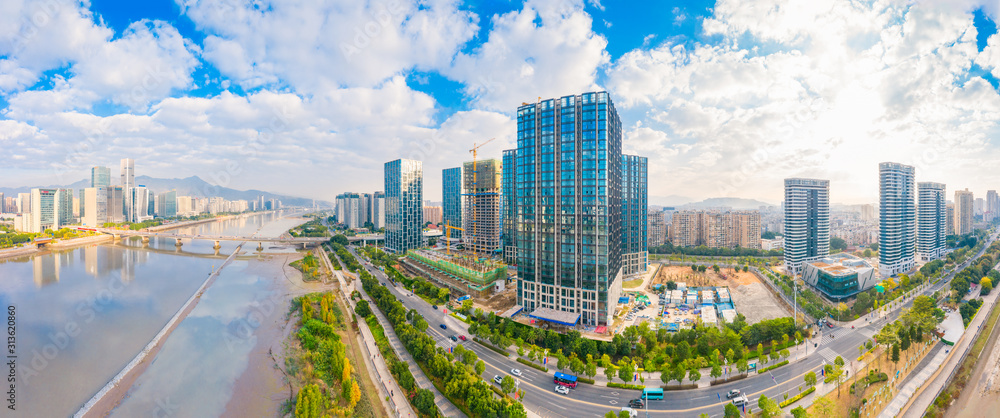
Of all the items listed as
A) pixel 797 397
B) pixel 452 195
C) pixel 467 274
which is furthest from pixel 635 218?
pixel 452 195

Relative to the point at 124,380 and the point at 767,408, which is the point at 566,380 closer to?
the point at 767,408

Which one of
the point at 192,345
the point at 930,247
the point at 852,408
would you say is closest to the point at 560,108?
the point at 852,408

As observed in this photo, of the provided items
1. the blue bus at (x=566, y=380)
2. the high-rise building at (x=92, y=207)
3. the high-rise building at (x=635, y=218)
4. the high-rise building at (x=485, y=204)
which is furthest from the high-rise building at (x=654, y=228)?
the high-rise building at (x=92, y=207)

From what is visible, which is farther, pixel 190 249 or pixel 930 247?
pixel 190 249

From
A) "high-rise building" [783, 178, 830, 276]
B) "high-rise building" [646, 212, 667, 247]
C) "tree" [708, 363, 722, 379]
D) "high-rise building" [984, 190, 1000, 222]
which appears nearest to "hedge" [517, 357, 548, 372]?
"tree" [708, 363, 722, 379]

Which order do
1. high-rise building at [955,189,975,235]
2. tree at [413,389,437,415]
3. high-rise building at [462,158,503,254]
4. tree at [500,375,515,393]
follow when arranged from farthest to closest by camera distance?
high-rise building at [955,189,975,235] < high-rise building at [462,158,503,254] < tree at [500,375,515,393] < tree at [413,389,437,415]

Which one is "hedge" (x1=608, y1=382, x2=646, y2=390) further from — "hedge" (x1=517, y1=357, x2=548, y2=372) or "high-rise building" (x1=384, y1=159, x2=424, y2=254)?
"high-rise building" (x1=384, y1=159, x2=424, y2=254)

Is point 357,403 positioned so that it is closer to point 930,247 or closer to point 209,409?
point 209,409
